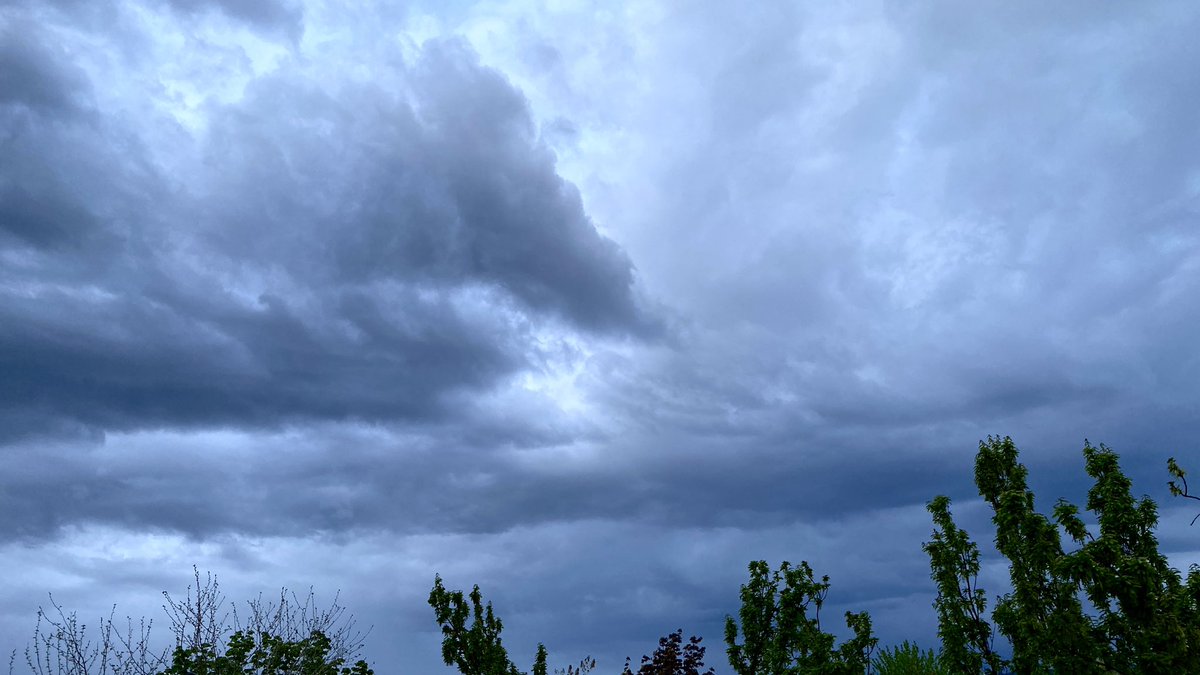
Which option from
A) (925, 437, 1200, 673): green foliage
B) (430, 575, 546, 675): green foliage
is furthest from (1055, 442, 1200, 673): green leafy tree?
(430, 575, 546, 675): green foliage

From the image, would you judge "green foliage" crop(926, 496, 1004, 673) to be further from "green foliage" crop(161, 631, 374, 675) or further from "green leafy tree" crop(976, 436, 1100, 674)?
"green foliage" crop(161, 631, 374, 675)

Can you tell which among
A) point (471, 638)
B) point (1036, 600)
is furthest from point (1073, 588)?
point (471, 638)

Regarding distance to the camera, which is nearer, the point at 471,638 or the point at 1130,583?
the point at 1130,583

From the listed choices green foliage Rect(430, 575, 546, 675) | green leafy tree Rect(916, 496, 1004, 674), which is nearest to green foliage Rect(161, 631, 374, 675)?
green foliage Rect(430, 575, 546, 675)

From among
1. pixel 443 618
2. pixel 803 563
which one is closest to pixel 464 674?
pixel 443 618

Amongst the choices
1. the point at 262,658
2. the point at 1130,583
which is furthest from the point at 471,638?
the point at 1130,583

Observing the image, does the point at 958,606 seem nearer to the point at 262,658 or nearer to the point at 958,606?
the point at 958,606

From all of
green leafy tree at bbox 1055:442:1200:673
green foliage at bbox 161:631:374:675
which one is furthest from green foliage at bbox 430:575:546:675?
green leafy tree at bbox 1055:442:1200:673

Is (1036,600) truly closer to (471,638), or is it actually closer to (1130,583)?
(1130,583)

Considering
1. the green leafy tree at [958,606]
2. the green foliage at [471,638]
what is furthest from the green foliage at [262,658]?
the green leafy tree at [958,606]

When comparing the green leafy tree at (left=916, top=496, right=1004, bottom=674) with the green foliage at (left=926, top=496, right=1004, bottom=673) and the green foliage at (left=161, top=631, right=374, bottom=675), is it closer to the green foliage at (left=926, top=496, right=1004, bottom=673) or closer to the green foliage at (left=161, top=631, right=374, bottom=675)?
the green foliage at (left=926, top=496, right=1004, bottom=673)

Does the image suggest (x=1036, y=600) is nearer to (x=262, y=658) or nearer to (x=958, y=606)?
(x=958, y=606)

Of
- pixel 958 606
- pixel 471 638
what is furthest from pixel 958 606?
pixel 471 638

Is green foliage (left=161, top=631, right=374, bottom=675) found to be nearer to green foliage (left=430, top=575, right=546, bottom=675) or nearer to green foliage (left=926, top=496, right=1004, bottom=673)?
green foliage (left=430, top=575, right=546, bottom=675)
